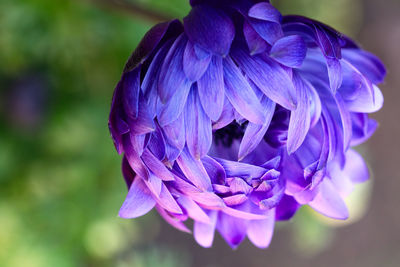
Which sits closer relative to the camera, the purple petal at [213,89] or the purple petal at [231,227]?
the purple petal at [213,89]

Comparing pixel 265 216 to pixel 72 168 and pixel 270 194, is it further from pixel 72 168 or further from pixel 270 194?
pixel 72 168

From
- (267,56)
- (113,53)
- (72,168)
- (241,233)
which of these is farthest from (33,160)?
(267,56)

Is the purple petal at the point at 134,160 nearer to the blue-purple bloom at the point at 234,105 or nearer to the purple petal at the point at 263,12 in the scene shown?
the blue-purple bloom at the point at 234,105

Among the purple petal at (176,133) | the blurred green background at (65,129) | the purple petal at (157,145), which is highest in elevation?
the purple petal at (176,133)

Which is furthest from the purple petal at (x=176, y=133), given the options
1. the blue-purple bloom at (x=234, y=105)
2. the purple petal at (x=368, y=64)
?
the purple petal at (x=368, y=64)

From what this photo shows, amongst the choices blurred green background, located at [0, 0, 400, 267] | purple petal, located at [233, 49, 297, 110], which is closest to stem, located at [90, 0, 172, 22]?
blurred green background, located at [0, 0, 400, 267]

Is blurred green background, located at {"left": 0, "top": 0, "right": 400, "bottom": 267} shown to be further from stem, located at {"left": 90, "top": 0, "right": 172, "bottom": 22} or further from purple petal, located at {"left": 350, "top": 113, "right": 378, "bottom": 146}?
purple petal, located at {"left": 350, "top": 113, "right": 378, "bottom": 146}

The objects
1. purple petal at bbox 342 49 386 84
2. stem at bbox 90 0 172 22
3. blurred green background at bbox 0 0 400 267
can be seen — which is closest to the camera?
purple petal at bbox 342 49 386 84
